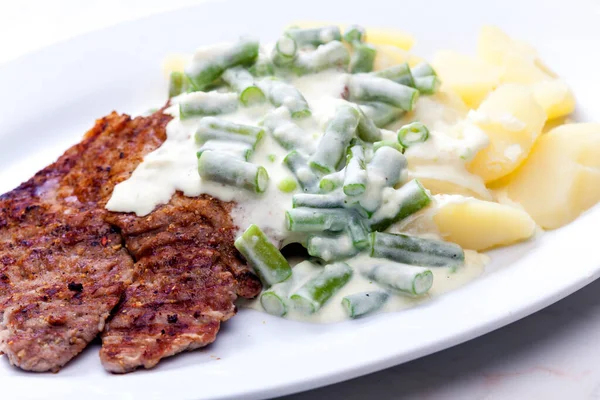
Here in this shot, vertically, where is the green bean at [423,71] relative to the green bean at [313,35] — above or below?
below

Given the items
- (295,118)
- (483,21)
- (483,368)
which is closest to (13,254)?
(295,118)

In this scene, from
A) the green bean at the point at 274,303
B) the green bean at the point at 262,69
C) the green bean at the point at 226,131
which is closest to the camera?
the green bean at the point at 274,303

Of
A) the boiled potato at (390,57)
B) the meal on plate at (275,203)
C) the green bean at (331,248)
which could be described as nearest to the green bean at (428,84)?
the meal on plate at (275,203)

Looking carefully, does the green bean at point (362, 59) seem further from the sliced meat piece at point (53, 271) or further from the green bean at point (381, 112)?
the sliced meat piece at point (53, 271)

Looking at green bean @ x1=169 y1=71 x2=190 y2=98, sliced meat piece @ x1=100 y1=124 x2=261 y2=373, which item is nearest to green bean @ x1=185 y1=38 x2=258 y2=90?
green bean @ x1=169 y1=71 x2=190 y2=98

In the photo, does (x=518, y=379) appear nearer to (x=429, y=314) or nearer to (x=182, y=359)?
(x=429, y=314)

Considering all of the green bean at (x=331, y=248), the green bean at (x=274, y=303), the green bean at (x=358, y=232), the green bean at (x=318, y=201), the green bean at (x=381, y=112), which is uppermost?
the green bean at (x=318, y=201)

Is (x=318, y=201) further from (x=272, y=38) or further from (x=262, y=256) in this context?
(x=272, y=38)
